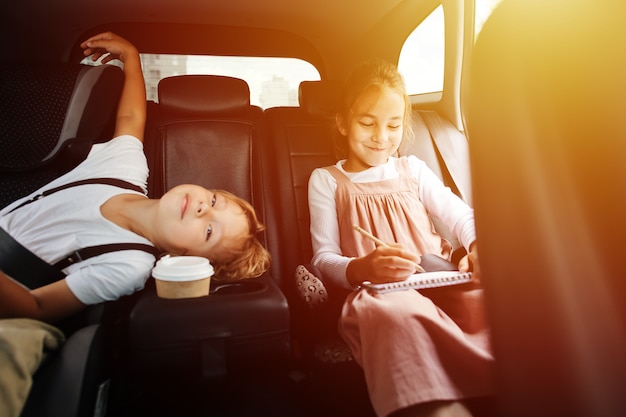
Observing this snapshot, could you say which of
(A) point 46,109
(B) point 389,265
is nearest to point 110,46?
(A) point 46,109

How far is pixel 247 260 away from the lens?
1.15 meters

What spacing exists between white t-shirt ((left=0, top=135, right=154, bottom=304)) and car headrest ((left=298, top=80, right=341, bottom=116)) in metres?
0.62

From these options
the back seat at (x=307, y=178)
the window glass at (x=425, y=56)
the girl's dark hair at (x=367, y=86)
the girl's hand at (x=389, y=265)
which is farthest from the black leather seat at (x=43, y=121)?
the window glass at (x=425, y=56)

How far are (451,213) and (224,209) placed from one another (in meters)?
0.61

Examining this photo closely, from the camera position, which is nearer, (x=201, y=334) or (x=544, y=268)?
(x=544, y=268)

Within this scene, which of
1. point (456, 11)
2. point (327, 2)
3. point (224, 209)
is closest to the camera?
point (224, 209)

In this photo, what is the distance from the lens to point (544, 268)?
1.16ft

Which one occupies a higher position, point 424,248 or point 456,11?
point 456,11

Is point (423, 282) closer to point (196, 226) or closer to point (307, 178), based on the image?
point (196, 226)

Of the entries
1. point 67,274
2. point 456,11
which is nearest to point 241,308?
point 67,274

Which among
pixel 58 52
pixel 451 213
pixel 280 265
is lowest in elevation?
pixel 280 265

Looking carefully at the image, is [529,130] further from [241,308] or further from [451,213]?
[451,213]

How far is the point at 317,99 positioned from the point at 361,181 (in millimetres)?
425

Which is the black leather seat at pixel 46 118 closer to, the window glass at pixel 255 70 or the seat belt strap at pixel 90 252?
the seat belt strap at pixel 90 252
